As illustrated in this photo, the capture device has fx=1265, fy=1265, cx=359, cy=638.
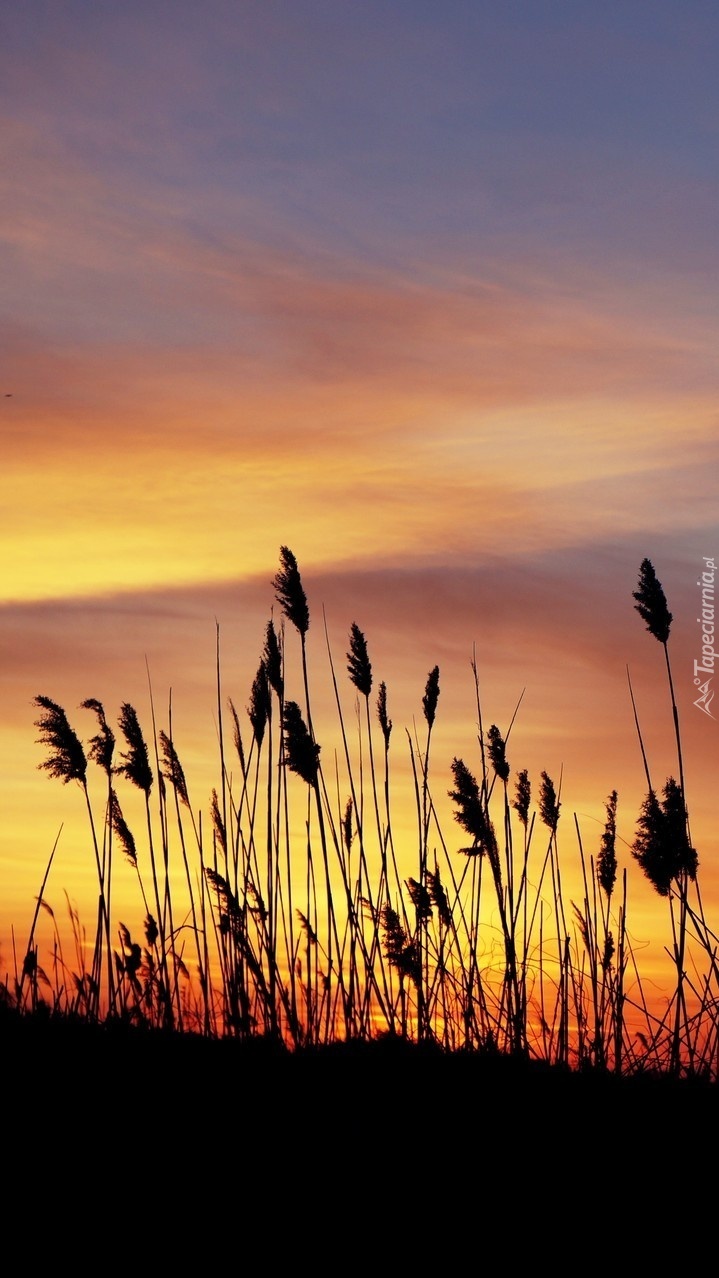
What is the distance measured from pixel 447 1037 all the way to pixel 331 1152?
2044 mm

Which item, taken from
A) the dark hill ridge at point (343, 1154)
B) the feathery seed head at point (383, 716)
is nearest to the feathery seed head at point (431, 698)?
the feathery seed head at point (383, 716)

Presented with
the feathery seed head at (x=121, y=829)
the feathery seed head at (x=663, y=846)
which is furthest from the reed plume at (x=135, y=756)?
the feathery seed head at (x=663, y=846)

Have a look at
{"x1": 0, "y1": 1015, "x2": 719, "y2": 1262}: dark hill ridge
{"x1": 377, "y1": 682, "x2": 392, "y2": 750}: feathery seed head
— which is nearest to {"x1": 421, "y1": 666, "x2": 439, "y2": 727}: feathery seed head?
{"x1": 377, "y1": 682, "x2": 392, "y2": 750}: feathery seed head

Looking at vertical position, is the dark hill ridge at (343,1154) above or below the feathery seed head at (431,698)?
below


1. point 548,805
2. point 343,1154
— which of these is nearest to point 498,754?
point 548,805

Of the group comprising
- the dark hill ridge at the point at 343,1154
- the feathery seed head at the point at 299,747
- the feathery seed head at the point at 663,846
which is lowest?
the dark hill ridge at the point at 343,1154

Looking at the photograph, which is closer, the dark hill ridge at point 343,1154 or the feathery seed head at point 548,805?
the dark hill ridge at point 343,1154

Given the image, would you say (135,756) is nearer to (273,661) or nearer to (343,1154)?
(273,661)

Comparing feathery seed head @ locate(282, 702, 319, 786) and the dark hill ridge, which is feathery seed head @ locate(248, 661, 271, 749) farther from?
the dark hill ridge

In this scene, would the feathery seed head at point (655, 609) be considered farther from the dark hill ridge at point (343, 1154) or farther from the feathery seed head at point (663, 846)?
the dark hill ridge at point (343, 1154)

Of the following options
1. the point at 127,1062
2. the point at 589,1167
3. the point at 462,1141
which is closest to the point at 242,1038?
the point at 127,1062

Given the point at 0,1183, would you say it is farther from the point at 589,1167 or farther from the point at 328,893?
the point at 328,893

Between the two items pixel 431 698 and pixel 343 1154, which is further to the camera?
pixel 431 698

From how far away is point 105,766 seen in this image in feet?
21.9
